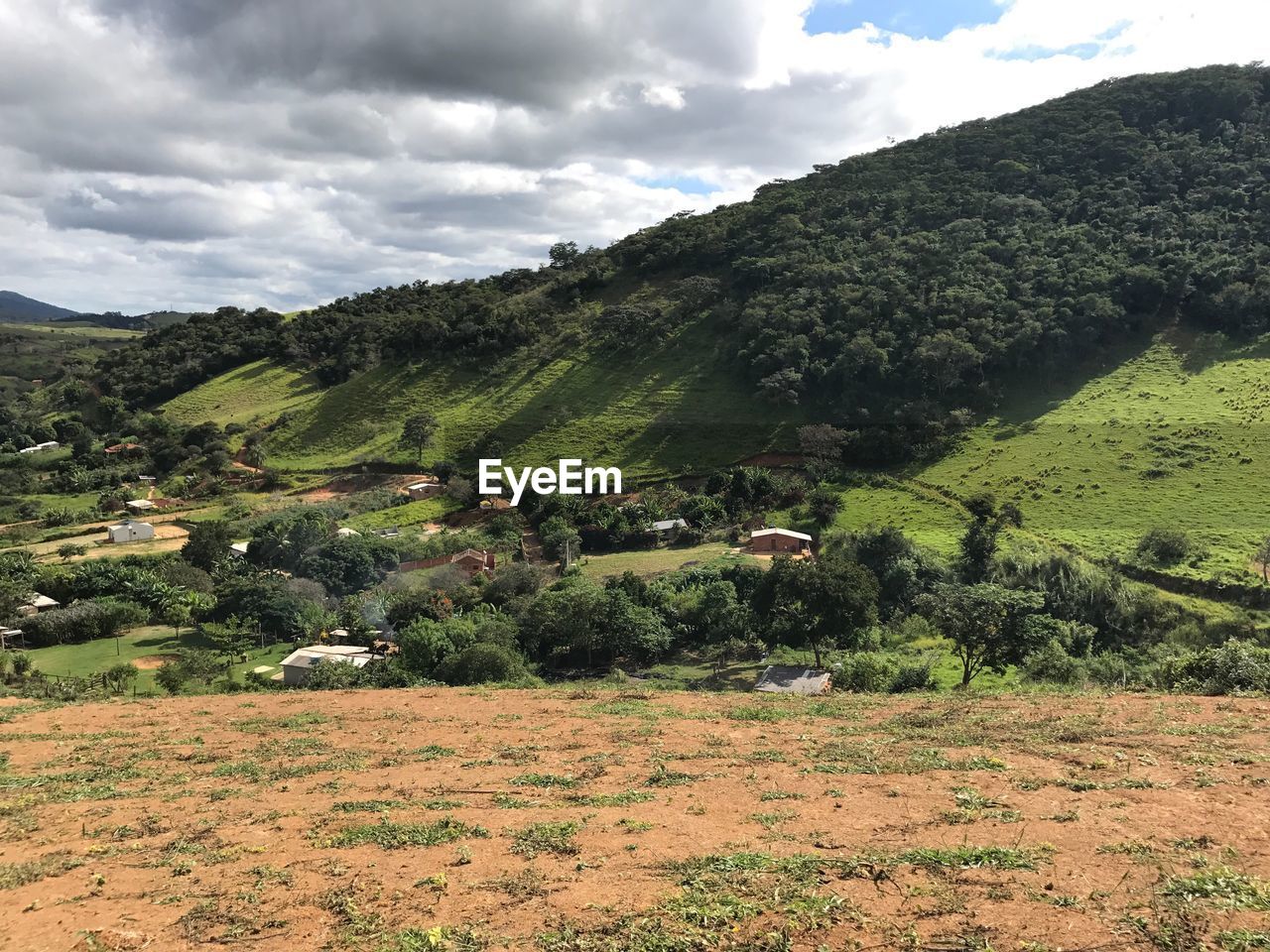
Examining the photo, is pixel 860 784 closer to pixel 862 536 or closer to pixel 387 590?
pixel 862 536

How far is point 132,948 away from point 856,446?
146 ft

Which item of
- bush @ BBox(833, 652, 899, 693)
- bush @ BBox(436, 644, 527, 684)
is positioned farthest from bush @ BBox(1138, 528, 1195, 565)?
bush @ BBox(436, 644, 527, 684)

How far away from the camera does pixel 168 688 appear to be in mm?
22484

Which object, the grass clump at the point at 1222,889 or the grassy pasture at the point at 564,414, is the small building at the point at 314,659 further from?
the grassy pasture at the point at 564,414

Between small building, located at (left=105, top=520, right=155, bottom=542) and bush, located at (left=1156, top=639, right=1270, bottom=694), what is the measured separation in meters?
50.4

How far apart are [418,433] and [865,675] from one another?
136ft

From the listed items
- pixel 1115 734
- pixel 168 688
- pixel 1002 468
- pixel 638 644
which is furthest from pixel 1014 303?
pixel 168 688

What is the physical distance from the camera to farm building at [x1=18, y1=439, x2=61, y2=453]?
67312mm

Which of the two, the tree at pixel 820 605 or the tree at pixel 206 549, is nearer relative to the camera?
the tree at pixel 820 605

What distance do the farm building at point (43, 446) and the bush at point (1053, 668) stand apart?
7760 centimetres

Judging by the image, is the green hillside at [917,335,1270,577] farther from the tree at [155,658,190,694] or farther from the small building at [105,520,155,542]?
the small building at [105,520,155,542]

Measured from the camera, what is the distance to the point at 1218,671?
14.6 metres

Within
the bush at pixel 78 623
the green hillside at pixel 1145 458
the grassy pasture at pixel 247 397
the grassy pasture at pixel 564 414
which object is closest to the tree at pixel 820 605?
the green hillside at pixel 1145 458

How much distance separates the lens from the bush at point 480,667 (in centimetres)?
2095
